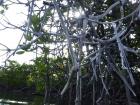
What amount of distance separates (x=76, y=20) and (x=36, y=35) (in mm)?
350

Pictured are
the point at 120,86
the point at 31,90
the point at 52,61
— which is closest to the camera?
the point at 52,61

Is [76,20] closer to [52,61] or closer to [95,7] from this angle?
[95,7]

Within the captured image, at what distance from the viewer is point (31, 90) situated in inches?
569

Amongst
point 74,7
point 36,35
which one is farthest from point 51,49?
point 36,35

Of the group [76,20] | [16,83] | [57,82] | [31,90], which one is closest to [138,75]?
[57,82]

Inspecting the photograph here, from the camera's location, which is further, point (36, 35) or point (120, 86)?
point (120, 86)

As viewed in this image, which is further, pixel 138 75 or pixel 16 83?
pixel 16 83

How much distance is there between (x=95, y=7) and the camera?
5738 millimetres

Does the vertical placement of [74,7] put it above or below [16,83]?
below

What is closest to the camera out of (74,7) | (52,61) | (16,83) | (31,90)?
(74,7)

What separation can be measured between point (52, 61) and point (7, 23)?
372 cm

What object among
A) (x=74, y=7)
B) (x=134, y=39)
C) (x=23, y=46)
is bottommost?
(x=23, y=46)

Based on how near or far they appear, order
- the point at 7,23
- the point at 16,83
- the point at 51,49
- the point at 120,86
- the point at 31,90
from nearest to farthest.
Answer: the point at 7,23 < the point at 51,49 < the point at 120,86 < the point at 31,90 < the point at 16,83

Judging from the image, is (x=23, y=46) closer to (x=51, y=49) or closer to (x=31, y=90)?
(x=51, y=49)
